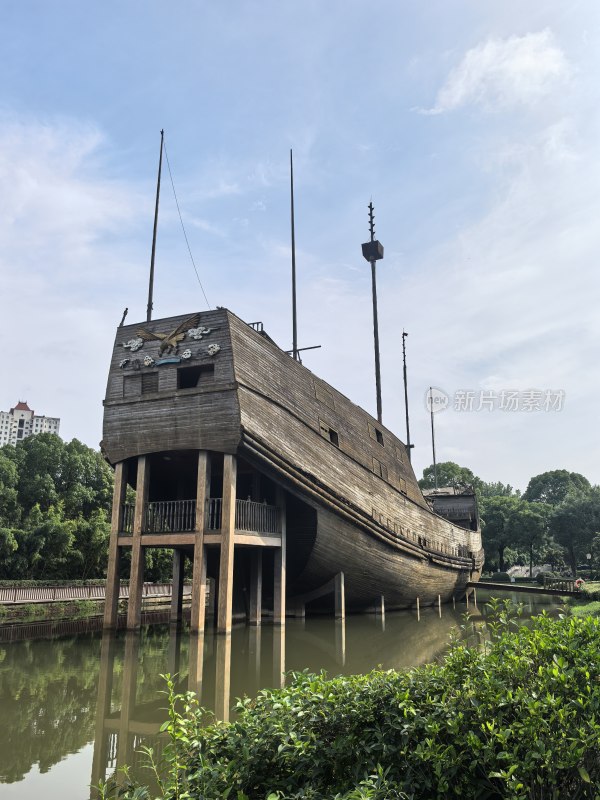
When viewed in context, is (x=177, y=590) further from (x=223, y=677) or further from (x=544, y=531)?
(x=544, y=531)

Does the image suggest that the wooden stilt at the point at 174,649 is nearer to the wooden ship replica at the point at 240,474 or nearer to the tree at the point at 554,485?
the wooden ship replica at the point at 240,474

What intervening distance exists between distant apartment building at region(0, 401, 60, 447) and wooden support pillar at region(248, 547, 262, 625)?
10922 centimetres

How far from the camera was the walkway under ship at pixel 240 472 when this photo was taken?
14.1 meters

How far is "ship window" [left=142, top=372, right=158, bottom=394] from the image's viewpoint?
49.4 feet

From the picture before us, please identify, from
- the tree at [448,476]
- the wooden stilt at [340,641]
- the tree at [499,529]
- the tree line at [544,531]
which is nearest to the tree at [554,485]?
the tree at [448,476]

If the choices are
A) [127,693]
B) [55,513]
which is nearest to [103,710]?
[127,693]

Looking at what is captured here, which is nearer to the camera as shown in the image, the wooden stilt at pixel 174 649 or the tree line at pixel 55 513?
the wooden stilt at pixel 174 649

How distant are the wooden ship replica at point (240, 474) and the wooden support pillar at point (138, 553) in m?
0.03

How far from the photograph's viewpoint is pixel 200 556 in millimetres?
13695

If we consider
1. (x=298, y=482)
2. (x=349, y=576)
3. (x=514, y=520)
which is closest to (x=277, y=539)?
(x=298, y=482)

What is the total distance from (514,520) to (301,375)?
38.4 metres

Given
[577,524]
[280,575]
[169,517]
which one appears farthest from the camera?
[577,524]

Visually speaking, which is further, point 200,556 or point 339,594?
point 339,594

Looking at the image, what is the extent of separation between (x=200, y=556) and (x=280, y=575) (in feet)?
9.21
